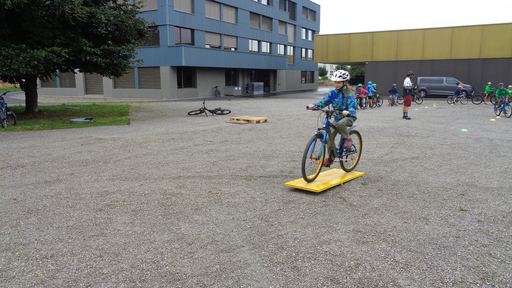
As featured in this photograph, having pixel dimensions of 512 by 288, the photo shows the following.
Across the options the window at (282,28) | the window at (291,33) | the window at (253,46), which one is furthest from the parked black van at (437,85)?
the window at (291,33)

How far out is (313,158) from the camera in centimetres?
569

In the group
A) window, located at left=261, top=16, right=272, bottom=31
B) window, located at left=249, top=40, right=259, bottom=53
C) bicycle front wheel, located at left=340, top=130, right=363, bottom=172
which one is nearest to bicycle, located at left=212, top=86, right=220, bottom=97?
window, located at left=249, top=40, right=259, bottom=53

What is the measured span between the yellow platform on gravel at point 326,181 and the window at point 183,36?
2802 cm

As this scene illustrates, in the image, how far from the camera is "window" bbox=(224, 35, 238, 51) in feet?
123

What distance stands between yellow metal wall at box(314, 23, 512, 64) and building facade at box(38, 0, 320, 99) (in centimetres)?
877

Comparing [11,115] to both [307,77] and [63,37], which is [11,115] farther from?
[307,77]

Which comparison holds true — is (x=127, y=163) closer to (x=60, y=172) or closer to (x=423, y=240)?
(x=60, y=172)

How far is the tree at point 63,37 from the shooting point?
43.1 ft

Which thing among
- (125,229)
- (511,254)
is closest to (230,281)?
(125,229)

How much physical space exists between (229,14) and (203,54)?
698cm

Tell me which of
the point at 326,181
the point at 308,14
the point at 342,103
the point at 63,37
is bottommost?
the point at 326,181

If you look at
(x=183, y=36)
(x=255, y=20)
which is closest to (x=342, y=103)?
(x=183, y=36)

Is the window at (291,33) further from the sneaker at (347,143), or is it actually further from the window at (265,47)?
the sneaker at (347,143)

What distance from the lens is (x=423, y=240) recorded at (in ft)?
12.8
